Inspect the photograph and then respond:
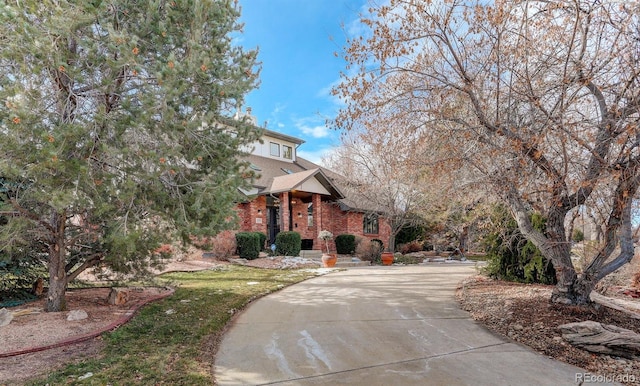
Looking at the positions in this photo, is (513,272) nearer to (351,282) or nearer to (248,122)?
(351,282)

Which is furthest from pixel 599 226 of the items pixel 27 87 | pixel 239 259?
pixel 239 259

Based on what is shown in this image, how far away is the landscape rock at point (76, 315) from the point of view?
538 centimetres

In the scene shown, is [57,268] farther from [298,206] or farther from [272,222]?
[298,206]

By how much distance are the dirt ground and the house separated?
959cm

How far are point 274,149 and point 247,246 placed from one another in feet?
32.1

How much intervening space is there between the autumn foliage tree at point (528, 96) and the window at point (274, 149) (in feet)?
56.5

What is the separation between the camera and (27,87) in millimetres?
4375

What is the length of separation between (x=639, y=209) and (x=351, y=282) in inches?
258

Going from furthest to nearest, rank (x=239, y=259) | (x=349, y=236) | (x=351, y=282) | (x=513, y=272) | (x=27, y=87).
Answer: (x=349, y=236) < (x=239, y=259) < (x=351, y=282) < (x=513, y=272) < (x=27, y=87)

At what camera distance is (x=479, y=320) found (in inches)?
235

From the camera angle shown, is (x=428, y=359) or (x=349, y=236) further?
(x=349, y=236)

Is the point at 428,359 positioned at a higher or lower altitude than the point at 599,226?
lower

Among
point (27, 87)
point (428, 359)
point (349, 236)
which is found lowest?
point (428, 359)

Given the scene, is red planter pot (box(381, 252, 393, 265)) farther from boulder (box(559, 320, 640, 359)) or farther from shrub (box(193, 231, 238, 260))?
boulder (box(559, 320, 640, 359))
